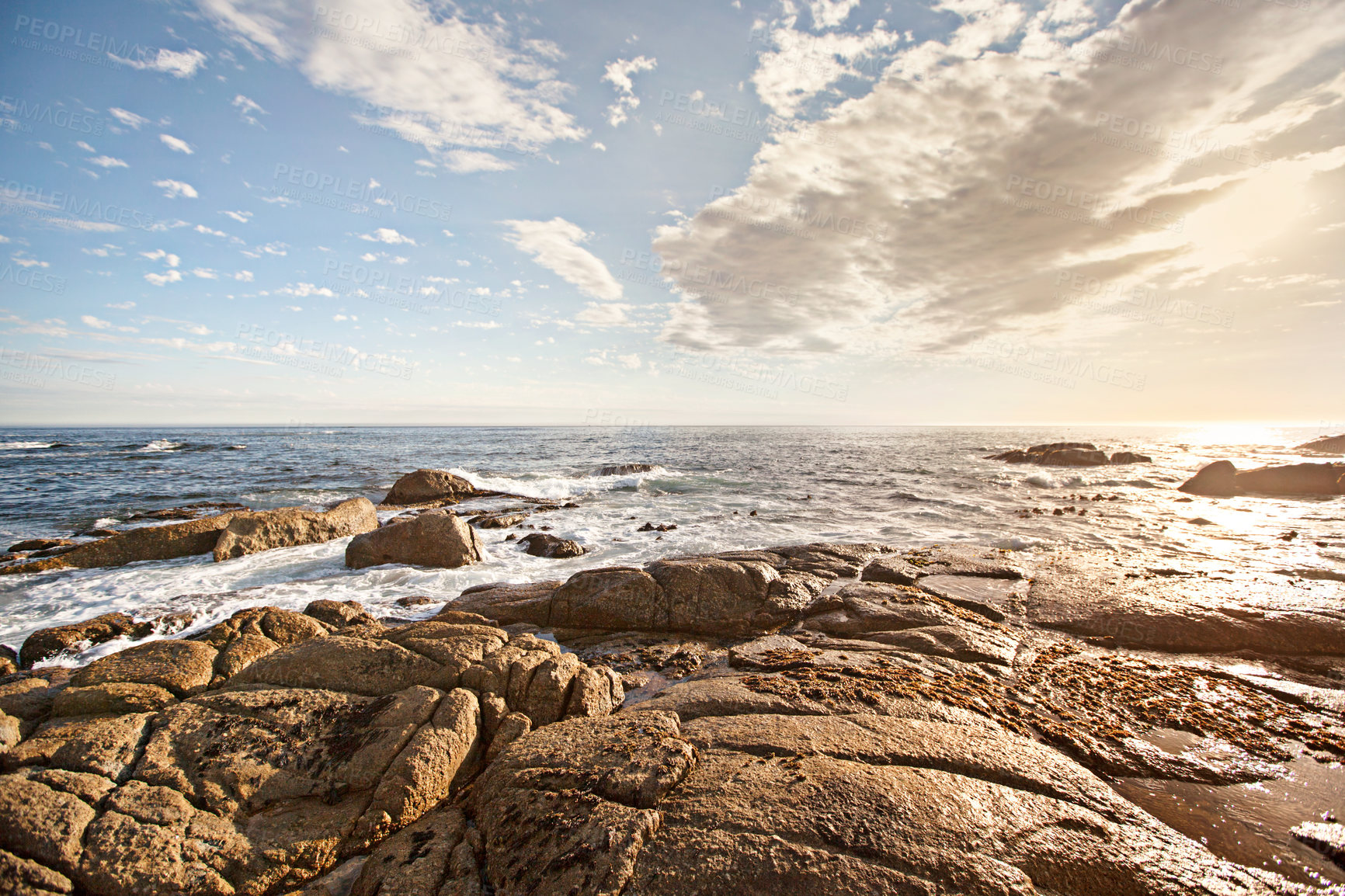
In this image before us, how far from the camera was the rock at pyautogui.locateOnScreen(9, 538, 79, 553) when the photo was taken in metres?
12.9

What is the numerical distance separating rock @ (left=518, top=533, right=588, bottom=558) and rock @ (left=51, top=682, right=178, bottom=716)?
346 inches

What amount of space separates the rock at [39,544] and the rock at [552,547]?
12215mm

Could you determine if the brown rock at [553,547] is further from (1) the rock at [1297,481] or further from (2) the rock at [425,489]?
(1) the rock at [1297,481]

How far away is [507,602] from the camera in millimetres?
8898

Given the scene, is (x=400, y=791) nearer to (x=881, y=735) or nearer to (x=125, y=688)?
(x=125, y=688)

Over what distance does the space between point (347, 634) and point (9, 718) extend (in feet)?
7.84

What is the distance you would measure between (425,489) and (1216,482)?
37.1 m

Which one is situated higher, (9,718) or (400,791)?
(9,718)

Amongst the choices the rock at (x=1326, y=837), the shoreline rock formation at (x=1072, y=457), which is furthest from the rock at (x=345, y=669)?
the shoreline rock formation at (x=1072, y=457)

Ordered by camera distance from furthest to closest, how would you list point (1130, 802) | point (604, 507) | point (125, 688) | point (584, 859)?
1. point (604, 507)
2. point (125, 688)
3. point (1130, 802)
4. point (584, 859)

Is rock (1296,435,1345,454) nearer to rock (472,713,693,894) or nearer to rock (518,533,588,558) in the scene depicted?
rock (518,533,588,558)

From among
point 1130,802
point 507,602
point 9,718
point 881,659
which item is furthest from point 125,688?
point 1130,802

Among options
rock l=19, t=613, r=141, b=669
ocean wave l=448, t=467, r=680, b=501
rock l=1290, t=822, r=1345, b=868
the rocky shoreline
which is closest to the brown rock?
the rocky shoreline

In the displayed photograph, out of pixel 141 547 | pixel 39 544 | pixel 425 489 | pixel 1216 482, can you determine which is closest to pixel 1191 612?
pixel 141 547
